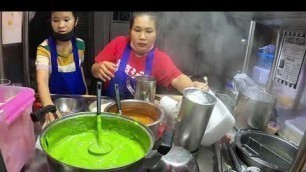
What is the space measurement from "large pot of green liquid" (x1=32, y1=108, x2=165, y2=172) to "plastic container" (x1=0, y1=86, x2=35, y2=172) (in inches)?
4.6

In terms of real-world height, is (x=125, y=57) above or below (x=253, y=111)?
above

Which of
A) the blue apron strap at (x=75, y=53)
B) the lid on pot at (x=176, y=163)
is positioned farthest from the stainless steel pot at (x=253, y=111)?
the blue apron strap at (x=75, y=53)

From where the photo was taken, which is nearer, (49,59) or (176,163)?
(176,163)

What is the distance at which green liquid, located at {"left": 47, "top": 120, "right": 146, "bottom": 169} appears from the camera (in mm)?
684

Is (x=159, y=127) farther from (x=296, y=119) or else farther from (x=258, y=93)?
(x=296, y=119)

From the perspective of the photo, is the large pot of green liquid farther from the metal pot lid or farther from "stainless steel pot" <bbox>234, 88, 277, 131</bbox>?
"stainless steel pot" <bbox>234, 88, 277, 131</bbox>

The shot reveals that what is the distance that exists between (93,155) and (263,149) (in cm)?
73

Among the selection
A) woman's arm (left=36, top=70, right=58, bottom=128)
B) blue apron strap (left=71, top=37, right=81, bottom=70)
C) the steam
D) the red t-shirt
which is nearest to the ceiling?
the red t-shirt

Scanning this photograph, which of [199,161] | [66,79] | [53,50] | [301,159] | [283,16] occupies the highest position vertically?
[283,16]

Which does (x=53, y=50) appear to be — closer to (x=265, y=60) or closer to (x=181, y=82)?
(x=181, y=82)

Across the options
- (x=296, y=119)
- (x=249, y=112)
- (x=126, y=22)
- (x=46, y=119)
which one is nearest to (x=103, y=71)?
(x=46, y=119)

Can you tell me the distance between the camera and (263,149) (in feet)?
3.44

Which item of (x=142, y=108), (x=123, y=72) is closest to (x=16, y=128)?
(x=142, y=108)

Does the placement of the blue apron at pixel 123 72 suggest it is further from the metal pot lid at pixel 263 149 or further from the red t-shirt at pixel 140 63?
the metal pot lid at pixel 263 149
